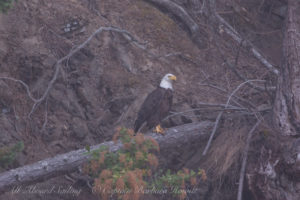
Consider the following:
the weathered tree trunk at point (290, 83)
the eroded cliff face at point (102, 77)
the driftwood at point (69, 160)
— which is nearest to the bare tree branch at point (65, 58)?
the eroded cliff face at point (102, 77)

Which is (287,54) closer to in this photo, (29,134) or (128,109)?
(128,109)

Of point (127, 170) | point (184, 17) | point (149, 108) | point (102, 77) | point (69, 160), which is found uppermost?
point (184, 17)

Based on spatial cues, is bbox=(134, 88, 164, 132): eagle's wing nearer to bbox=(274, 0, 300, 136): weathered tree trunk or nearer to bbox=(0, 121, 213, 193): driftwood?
bbox=(0, 121, 213, 193): driftwood

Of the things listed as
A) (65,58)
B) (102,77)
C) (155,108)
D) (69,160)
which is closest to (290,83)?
(155,108)

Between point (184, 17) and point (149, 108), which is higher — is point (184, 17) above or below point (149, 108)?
above

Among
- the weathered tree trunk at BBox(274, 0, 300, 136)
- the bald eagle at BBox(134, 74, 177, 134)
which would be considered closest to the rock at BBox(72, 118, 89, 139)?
the bald eagle at BBox(134, 74, 177, 134)

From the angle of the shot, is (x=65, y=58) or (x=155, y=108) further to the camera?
(x=65, y=58)

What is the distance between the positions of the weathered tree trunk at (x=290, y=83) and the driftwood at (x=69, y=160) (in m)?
1.06

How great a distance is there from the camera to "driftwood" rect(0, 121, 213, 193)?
3.54 metres

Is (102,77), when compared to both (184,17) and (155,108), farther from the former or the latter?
(184,17)

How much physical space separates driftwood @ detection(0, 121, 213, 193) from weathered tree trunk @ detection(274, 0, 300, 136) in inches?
41.9

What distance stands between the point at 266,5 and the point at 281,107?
14.0 feet

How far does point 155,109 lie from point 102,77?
1.19 metres

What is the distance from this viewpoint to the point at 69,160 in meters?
3.81
